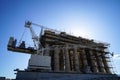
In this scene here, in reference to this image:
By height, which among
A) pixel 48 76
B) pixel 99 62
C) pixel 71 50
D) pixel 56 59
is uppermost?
pixel 71 50

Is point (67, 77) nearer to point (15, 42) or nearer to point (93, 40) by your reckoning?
point (15, 42)

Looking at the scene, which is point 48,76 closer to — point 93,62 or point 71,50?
point 71,50

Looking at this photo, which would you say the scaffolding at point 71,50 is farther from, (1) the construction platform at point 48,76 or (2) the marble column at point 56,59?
(1) the construction platform at point 48,76

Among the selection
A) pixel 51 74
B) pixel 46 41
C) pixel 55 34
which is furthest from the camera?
pixel 55 34

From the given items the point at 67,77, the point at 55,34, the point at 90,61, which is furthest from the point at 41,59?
the point at 90,61

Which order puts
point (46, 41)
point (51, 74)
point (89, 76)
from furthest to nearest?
point (46, 41)
point (89, 76)
point (51, 74)

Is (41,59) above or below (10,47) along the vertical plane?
below

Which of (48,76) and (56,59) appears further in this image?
(56,59)

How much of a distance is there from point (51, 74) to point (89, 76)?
9.98 meters

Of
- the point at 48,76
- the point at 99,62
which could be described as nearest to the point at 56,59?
the point at 48,76

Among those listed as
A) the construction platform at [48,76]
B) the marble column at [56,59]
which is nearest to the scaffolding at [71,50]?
the marble column at [56,59]

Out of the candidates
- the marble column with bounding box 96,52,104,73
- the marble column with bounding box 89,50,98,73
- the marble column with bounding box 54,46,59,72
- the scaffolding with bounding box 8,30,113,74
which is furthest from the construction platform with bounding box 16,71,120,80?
the marble column with bounding box 96,52,104,73

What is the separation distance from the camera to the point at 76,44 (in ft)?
153

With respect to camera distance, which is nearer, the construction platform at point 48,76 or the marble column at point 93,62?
the construction platform at point 48,76
